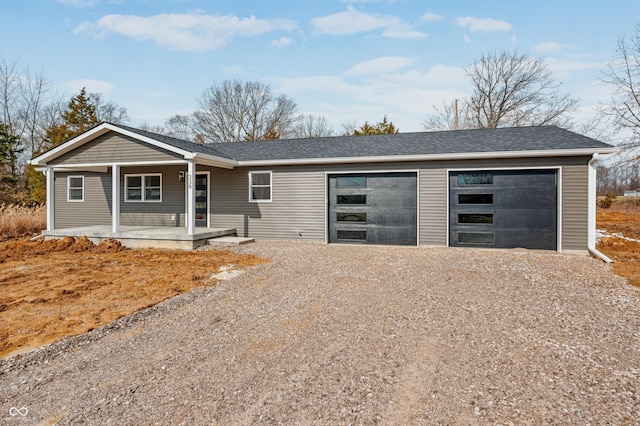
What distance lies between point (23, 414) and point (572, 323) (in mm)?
5110

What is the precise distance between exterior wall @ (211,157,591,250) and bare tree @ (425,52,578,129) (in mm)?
16554

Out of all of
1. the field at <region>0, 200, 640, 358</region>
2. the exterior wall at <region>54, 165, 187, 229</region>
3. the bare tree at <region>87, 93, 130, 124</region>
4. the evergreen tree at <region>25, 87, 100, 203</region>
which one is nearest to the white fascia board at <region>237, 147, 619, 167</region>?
the field at <region>0, 200, 640, 358</region>

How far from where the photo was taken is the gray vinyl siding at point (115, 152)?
9.85 m

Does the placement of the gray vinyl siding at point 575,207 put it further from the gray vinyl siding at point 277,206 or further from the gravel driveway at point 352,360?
the gray vinyl siding at point 277,206

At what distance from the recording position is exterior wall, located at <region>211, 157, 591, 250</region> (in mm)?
8461

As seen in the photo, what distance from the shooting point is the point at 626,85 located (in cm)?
1633

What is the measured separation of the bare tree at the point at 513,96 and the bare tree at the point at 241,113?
1365cm

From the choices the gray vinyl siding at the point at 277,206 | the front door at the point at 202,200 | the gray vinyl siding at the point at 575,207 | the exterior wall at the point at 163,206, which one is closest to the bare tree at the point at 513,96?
the gray vinyl siding at the point at 575,207

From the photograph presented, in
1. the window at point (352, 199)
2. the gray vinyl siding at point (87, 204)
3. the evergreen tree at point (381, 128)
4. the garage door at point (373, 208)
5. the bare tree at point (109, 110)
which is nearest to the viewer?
the garage door at point (373, 208)

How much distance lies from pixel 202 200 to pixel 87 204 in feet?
17.6

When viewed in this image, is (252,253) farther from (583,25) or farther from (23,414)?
(583,25)

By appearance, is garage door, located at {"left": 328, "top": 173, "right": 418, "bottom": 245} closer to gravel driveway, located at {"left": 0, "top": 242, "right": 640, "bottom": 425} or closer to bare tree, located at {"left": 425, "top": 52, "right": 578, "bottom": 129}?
gravel driveway, located at {"left": 0, "top": 242, "right": 640, "bottom": 425}

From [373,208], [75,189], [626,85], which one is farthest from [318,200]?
[626,85]

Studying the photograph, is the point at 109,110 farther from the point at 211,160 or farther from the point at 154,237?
the point at 211,160
